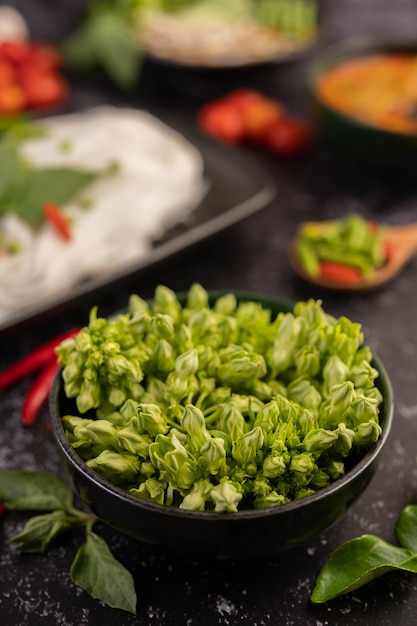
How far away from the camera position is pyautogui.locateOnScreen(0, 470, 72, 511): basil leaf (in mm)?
1165

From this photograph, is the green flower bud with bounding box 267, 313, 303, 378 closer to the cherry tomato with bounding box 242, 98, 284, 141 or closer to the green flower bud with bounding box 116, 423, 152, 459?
the green flower bud with bounding box 116, 423, 152, 459

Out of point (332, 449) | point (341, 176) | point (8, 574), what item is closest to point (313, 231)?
point (341, 176)

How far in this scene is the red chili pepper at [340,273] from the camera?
1.68 meters

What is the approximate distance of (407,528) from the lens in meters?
1.10

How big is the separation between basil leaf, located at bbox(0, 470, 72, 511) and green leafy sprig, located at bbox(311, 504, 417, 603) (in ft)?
1.29

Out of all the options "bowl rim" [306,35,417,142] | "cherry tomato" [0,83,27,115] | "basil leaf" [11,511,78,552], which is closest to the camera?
"basil leaf" [11,511,78,552]

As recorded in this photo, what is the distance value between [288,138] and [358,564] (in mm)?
1440

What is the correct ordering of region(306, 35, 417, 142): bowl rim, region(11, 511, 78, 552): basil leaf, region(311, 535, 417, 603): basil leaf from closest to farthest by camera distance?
region(311, 535, 417, 603): basil leaf → region(11, 511, 78, 552): basil leaf → region(306, 35, 417, 142): bowl rim

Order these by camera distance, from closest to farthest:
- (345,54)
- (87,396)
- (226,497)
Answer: (226,497), (87,396), (345,54)

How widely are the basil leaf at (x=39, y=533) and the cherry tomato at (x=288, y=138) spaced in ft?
4.60

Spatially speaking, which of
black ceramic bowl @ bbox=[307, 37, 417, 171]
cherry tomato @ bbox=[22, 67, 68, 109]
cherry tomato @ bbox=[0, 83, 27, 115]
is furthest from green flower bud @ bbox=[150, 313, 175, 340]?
cherry tomato @ bbox=[22, 67, 68, 109]

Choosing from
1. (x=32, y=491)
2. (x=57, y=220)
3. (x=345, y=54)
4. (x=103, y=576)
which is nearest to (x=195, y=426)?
(x=103, y=576)

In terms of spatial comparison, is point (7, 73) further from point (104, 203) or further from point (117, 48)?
point (104, 203)

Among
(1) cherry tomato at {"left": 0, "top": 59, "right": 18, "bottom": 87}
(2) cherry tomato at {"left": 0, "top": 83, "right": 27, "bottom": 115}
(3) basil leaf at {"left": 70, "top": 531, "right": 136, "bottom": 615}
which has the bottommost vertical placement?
(3) basil leaf at {"left": 70, "top": 531, "right": 136, "bottom": 615}
